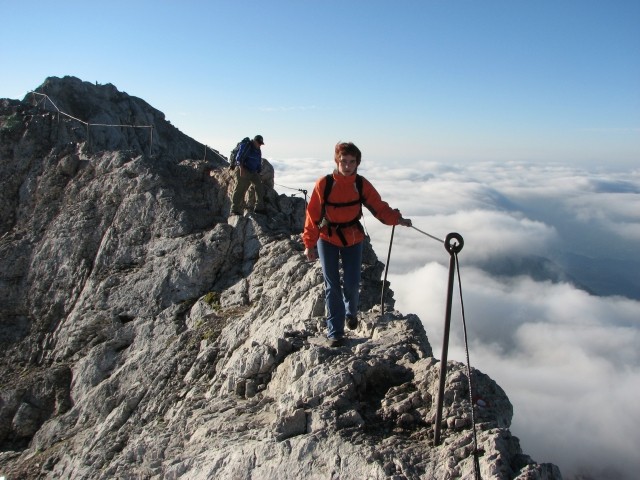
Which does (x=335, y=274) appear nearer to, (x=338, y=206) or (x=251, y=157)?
(x=338, y=206)

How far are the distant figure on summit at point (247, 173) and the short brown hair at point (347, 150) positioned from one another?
885 centimetres

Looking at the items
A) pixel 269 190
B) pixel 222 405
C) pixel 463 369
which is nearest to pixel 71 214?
pixel 269 190

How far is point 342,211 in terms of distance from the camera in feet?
27.1

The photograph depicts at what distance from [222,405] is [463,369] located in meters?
4.16

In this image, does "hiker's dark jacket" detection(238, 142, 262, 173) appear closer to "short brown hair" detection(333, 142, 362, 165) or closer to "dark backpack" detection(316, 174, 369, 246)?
"dark backpack" detection(316, 174, 369, 246)

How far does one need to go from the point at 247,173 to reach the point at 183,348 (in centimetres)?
672

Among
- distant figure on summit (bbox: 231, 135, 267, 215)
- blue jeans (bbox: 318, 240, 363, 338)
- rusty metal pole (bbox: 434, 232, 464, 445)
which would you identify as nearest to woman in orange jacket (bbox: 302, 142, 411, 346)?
blue jeans (bbox: 318, 240, 363, 338)

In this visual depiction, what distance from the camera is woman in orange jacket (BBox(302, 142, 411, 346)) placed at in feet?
26.3

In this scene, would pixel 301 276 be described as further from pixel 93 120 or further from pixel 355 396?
pixel 93 120

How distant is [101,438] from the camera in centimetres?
1034

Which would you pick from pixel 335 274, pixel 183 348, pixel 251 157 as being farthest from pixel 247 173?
pixel 335 274

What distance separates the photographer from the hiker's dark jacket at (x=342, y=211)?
319 inches

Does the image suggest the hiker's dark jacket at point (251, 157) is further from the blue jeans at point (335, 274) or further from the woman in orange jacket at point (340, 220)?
the blue jeans at point (335, 274)

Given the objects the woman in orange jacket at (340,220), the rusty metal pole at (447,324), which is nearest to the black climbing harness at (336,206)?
the woman in orange jacket at (340,220)
